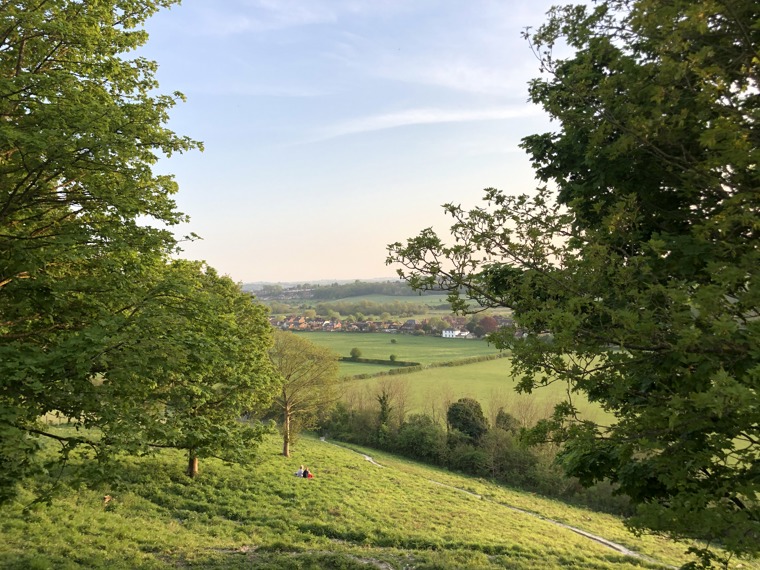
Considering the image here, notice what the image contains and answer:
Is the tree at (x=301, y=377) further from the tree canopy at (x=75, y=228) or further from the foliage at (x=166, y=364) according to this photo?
the tree canopy at (x=75, y=228)

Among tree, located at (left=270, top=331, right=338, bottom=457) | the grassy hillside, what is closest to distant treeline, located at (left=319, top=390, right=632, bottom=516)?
the grassy hillside

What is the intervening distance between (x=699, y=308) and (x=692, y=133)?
2.75 meters

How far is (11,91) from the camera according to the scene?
711 centimetres

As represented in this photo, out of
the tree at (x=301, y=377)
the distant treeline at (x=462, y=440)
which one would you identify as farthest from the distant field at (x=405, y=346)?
the tree at (x=301, y=377)

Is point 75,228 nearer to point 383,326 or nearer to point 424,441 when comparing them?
point 424,441

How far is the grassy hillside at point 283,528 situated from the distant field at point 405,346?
141 feet

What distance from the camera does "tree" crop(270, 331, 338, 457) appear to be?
3128 centimetres

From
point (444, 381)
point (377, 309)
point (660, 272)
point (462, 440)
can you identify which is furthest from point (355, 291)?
point (660, 272)

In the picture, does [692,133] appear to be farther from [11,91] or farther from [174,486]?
[174,486]

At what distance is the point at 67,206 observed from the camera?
29.1 feet

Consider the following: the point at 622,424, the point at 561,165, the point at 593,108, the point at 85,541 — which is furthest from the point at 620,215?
the point at 85,541

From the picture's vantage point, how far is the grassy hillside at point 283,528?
10203 millimetres

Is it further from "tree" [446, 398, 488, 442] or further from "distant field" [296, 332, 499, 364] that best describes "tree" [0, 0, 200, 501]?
"distant field" [296, 332, 499, 364]

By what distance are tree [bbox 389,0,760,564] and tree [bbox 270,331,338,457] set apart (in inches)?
1057
